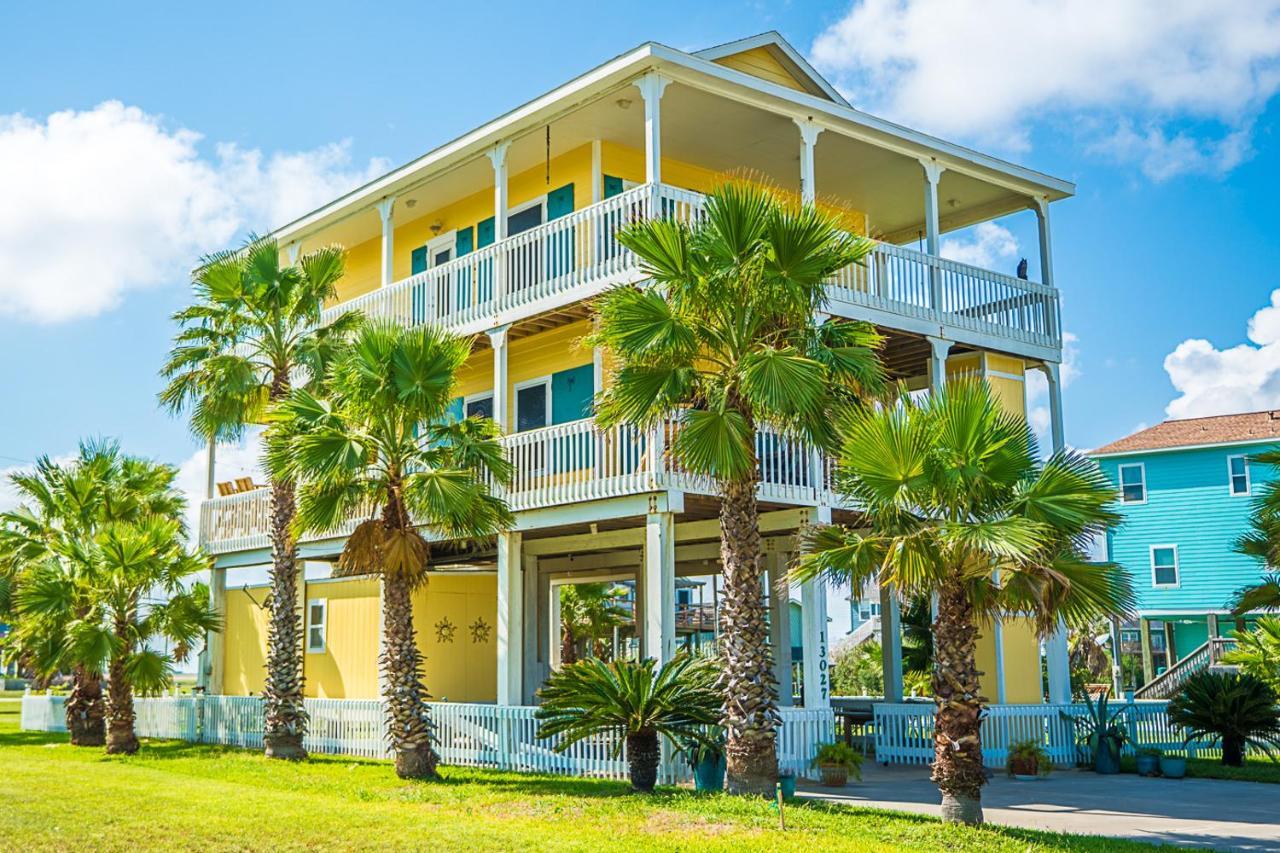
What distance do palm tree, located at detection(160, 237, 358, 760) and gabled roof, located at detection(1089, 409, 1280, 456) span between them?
82.6 ft

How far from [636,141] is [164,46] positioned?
7.44m

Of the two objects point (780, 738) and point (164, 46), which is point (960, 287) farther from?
point (164, 46)

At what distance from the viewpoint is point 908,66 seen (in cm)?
1744

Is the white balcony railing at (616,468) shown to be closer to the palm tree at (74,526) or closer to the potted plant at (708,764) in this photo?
the potted plant at (708,764)

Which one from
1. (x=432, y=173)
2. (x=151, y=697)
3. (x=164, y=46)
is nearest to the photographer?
(x=164, y=46)

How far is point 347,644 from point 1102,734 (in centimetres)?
1488

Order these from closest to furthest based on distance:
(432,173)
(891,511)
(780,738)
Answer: (891,511)
(780,738)
(432,173)

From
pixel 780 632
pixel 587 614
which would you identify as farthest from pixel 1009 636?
pixel 587 614

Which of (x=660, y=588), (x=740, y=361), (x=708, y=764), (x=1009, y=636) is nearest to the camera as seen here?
(x=740, y=361)

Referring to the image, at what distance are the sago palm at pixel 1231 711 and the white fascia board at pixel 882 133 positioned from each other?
8.71 metres

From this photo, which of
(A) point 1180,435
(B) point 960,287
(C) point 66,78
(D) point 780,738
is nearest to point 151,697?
(C) point 66,78

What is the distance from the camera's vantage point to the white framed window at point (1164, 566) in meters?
36.9

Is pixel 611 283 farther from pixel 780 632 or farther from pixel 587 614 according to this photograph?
pixel 587 614

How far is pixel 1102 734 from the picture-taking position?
63.3 ft
